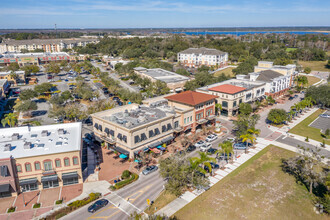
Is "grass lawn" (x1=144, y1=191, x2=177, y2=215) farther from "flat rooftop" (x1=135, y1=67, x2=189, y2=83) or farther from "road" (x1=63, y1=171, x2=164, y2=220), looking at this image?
"flat rooftop" (x1=135, y1=67, x2=189, y2=83)

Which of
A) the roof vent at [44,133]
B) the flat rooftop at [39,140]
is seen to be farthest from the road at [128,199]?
the roof vent at [44,133]

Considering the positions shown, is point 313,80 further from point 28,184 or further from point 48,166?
point 28,184

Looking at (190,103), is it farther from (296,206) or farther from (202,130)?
(296,206)

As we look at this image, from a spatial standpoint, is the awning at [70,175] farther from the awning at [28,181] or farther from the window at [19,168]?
the window at [19,168]

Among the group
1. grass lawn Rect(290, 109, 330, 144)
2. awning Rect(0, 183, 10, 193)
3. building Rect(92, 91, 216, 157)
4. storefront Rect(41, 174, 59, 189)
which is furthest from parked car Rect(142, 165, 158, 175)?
grass lawn Rect(290, 109, 330, 144)

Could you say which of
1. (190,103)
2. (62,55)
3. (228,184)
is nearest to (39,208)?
(228,184)
